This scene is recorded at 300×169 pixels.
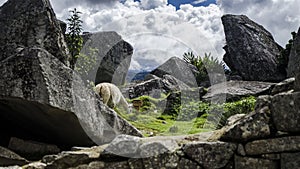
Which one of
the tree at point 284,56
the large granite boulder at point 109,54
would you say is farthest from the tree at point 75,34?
the tree at point 284,56

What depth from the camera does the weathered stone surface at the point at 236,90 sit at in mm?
17125

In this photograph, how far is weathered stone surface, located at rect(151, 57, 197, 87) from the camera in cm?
2548

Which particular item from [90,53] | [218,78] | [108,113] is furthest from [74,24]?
[108,113]

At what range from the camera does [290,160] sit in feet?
19.5

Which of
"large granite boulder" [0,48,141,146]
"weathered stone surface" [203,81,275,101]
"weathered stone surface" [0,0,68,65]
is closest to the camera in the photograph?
"large granite boulder" [0,48,141,146]

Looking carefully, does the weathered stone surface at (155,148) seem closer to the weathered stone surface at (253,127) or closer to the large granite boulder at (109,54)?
the weathered stone surface at (253,127)

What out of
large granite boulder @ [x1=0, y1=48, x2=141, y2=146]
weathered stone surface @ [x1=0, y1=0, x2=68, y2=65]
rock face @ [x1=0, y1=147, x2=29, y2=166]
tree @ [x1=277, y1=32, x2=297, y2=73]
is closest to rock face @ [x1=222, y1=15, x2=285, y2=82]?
tree @ [x1=277, y1=32, x2=297, y2=73]

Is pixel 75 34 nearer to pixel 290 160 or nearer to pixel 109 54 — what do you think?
pixel 109 54

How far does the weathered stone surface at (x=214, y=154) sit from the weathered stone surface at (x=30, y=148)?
380cm

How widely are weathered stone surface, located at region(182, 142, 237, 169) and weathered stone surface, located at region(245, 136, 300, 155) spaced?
0.30 m

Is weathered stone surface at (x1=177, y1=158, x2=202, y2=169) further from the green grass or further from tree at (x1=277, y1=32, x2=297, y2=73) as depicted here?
tree at (x1=277, y1=32, x2=297, y2=73)

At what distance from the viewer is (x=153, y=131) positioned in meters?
12.2

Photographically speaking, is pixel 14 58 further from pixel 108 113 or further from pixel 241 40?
pixel 241 40

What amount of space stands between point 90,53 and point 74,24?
252 centimetres
